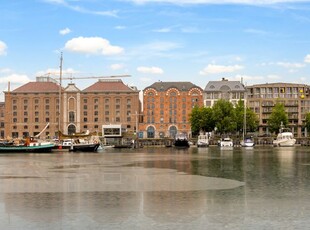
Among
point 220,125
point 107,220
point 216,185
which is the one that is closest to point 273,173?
point 216,185

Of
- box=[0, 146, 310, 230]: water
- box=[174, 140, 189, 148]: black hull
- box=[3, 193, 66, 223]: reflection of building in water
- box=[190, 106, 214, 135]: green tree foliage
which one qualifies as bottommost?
box=[174, 140, 189, 148]: black hull

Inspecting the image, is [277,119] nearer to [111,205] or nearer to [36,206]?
[111,205]

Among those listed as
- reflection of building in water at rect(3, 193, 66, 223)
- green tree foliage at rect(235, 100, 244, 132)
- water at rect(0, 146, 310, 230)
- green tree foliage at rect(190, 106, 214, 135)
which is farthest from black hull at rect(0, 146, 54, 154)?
reflection of building in water at rect(3, 193, 66, 223)

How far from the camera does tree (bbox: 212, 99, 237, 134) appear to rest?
185 m

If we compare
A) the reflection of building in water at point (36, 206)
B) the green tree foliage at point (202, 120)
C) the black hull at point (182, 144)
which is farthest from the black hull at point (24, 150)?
the reflection of building in water at point (36, 206)

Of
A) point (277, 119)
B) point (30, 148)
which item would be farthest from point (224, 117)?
point (30, 148)

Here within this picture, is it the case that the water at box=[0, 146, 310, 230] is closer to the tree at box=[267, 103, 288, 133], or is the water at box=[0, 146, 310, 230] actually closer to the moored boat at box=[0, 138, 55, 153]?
the moored boat at box=[0, 138, 55, 153]

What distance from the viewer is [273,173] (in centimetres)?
5556

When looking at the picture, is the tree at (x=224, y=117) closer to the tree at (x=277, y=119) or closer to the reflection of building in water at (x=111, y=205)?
the tree at (x=277, y=119)

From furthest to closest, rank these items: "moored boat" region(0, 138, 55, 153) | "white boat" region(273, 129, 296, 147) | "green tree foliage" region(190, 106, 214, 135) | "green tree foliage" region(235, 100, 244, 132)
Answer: "green tree foliage" region(235, 100, 244, 132), "green tree foliage" region(190, 106, 214, 135), "white boat" region(273, 129, 296, 147), "moored boat" region(0, 138, 55, 153)

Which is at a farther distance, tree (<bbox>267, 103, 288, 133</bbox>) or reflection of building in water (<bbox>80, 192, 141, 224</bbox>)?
tree (<bbox>267, 103, 288, 133</bbox>)

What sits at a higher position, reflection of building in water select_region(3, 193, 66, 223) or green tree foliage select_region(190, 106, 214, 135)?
green tree foliage select_region(190, 106, 214, 135)

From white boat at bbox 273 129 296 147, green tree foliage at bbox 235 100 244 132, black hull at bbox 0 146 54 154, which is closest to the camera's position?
black hull at bbox 0 146 54 154

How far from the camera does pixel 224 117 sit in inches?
7357
